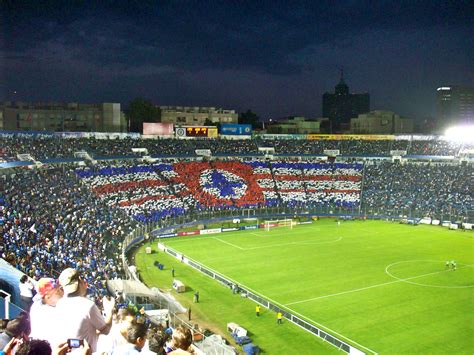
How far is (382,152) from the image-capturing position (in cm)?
8525

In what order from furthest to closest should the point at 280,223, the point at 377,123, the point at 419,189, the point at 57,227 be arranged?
1. the point at 377,123
2. the point at 419,189
3. the point at 280,223
4. the point at 57,227

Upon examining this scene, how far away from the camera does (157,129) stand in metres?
80.1

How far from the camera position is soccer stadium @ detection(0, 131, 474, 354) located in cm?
2461

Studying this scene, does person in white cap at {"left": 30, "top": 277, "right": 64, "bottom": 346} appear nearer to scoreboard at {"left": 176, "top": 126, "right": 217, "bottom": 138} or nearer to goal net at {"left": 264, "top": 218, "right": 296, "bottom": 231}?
goal net at {"left": 264, "top": 218, "right": 296, "bottom": 231}

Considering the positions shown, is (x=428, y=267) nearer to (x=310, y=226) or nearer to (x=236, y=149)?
(x=310, y=226)

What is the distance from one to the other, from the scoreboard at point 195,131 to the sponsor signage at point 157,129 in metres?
1.55

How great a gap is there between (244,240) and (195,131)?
34.5 metres

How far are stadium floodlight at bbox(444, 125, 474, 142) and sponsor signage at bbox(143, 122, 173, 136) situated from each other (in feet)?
173

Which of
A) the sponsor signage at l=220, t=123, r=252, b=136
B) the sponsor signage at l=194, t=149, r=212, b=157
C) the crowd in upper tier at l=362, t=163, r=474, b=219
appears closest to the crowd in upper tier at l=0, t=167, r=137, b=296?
the sponsor signage at l=194, t=149, r=212, b=157

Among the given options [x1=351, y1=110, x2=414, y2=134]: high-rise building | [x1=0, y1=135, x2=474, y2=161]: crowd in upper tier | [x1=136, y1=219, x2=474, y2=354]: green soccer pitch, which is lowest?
[x1=136, y1=219, x2=474, y2=354]: green soccer pitch

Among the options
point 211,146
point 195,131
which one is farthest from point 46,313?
point 195,131

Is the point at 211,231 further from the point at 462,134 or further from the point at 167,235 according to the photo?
the point at 462,134

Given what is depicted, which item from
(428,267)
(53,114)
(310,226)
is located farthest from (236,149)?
(428,267)

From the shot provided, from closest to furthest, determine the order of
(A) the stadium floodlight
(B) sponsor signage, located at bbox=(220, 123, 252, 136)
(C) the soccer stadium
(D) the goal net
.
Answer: (C) the soccer stadium < (D) the goal net < (A) the stadium floodlight < (B) sponsor signage, located at bbox=(220, 123, 252, 136)
